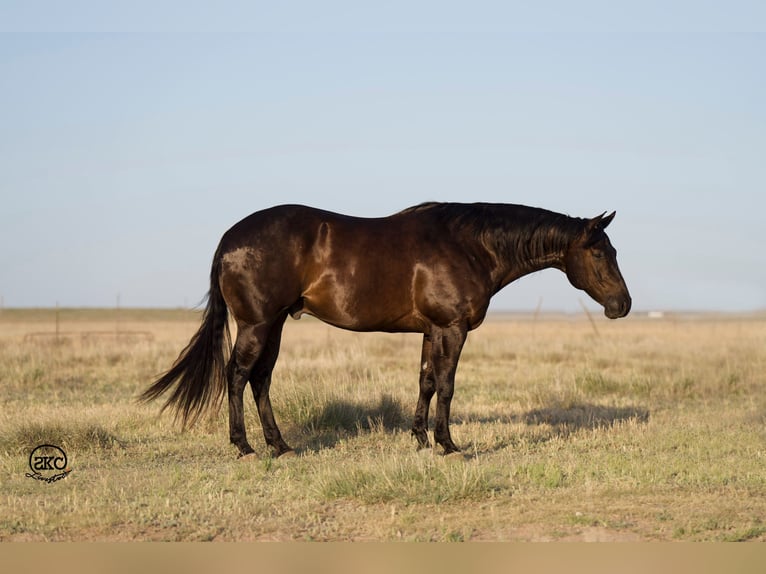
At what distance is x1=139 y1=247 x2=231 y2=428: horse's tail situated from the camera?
28.0 ft

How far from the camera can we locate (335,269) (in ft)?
27.1

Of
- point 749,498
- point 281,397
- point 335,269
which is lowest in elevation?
point 749,498

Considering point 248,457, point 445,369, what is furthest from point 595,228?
point 248,457

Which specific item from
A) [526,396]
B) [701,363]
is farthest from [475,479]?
[701,363]

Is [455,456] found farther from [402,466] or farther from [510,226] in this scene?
[510,226]

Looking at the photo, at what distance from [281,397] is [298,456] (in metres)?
2.02

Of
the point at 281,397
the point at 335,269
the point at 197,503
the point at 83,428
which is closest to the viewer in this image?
the point at 197,503

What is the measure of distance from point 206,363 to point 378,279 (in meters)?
2.02

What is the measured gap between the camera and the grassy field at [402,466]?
5785mm

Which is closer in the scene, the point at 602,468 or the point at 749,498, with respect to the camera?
the point at 749,498

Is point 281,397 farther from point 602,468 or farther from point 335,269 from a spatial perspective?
point 602,468

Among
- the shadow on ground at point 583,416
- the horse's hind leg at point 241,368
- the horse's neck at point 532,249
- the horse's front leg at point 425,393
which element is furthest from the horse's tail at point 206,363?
the shadow on ground at point 583,416

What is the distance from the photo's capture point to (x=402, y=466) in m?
6.75

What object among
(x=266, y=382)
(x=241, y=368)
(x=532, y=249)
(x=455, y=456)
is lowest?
(x=455, y=456)
